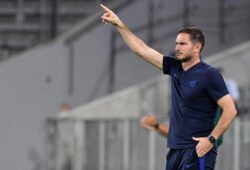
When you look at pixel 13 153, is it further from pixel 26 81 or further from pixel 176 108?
pixel 176 108

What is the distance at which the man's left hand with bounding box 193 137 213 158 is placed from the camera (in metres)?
5.70

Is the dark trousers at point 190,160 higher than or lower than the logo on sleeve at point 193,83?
lower

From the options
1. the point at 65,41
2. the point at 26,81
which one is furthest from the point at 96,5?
the point at 26,81

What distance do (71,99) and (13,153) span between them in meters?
1.45

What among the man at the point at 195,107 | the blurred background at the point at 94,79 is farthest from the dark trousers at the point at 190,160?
the blurred background at the point at 94,79

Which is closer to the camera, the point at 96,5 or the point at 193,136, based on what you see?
the point at 193,136

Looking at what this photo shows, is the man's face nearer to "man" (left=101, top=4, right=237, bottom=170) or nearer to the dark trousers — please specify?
"man" (left=101, top=4, right=237, bottom=170)

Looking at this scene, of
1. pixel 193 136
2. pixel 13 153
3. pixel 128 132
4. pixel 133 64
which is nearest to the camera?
pixel 193 136

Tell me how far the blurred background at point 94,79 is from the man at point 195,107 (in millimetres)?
6828

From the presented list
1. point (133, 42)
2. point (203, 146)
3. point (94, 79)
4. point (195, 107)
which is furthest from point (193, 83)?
point (94, 79)

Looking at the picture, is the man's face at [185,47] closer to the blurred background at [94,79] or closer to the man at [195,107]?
the man at [195,107]

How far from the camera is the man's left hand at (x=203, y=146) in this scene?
5.70m

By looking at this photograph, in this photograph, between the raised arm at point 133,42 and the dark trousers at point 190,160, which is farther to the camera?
the raised arm at point 133,42

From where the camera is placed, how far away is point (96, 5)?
15.4m
